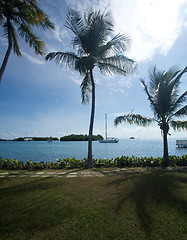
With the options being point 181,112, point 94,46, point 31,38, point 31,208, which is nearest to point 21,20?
point 31,38

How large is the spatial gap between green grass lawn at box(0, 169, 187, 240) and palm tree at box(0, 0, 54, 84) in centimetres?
653

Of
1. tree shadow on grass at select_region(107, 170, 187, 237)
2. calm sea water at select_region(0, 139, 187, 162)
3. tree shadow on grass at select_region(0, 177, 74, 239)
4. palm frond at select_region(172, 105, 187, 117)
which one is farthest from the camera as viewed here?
calm sea water at select_region(0, 139, 187, 162)

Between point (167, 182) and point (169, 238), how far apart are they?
3585mm

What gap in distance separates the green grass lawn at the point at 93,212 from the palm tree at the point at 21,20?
21.4 feet

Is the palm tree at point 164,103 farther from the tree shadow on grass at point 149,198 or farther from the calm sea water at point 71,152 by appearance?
the calm sea water at point 71,152

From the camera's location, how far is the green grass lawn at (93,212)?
8.64ft

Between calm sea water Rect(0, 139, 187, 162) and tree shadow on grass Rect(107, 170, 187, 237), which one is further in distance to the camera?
calm sea water Rect(0, 139, 187, 162)

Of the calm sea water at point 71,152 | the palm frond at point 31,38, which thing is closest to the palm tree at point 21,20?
the palm frond at point 31,38

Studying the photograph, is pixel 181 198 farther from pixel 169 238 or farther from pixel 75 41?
pixel 75 41

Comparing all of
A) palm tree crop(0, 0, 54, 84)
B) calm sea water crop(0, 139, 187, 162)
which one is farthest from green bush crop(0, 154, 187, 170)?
calm sea water crop(0, 139, 187, 162)

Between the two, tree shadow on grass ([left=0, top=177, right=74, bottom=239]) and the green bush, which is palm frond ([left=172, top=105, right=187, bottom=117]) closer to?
the green bush

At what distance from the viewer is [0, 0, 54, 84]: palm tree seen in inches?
275

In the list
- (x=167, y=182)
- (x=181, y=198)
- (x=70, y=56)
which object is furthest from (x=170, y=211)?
(x=70, y=56)

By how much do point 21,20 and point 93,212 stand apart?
9.96 m
